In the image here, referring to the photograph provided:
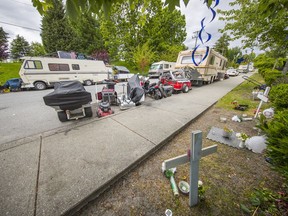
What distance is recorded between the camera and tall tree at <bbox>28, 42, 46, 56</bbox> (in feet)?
98.1

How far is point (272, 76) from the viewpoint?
23.1ft

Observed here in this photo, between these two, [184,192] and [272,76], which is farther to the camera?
[272,76]

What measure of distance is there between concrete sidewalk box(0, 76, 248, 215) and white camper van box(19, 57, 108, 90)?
397 inches

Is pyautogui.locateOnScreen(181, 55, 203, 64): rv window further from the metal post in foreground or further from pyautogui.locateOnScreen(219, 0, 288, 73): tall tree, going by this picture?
the metal post in foreground

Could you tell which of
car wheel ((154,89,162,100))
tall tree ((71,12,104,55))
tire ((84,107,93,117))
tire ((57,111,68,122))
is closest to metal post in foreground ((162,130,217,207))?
tire ((84,107,93,117))

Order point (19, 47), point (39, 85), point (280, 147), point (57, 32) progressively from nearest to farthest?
point (280, 147) → point (39, 85) → point (57, 32) → point (19, 47)

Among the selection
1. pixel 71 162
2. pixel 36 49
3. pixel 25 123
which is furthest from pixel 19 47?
pixel 71 162

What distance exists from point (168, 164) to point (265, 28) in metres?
10.4

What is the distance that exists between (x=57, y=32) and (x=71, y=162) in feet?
90.6

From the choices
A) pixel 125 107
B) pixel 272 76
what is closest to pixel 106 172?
pixel 125 107

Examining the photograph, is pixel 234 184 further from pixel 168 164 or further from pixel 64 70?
pixel 64 70

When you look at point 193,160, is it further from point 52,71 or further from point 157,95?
point 52,71

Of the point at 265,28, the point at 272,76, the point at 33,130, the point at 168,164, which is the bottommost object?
the point at 33,130

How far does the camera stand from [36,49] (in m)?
31.9
